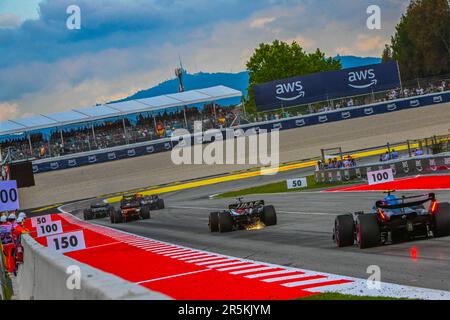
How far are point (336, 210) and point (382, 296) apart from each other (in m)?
14.4

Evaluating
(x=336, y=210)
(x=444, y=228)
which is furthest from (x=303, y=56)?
(x=444, y=228)

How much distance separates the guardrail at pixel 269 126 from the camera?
57287mm

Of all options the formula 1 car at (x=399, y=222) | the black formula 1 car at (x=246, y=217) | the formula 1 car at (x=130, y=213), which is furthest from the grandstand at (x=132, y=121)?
the formula 1 car at (x=399, y=222)

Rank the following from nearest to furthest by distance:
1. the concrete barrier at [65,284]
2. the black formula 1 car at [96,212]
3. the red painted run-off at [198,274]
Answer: the concrete barrier at [65,284], the red painted run-off at [198,274], the black formula 1 car at [96,212]

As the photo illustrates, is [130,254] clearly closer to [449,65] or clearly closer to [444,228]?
[444,228]

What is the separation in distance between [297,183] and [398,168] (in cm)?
693

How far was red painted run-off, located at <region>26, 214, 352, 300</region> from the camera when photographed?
35.8 ft

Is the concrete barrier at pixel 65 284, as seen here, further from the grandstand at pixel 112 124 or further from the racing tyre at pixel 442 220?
the grandstand at pixel 112 124

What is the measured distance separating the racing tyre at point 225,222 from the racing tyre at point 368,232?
26.8ft

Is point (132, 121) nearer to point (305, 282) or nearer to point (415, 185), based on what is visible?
point (415, 185)

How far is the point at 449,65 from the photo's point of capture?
95.6 metres

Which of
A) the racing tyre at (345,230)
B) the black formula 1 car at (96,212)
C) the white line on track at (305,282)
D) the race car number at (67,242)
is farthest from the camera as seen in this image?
the black formula 1 car at (96,212)

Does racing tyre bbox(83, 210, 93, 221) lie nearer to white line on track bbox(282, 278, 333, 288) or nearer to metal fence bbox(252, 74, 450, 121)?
metal fence bbox(252, 74, 450, 121)
